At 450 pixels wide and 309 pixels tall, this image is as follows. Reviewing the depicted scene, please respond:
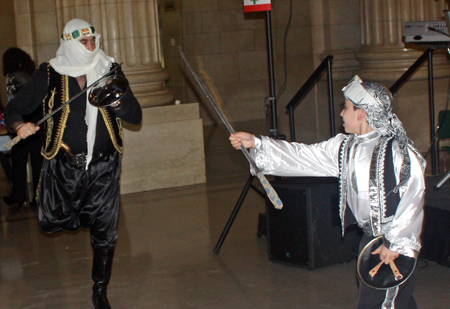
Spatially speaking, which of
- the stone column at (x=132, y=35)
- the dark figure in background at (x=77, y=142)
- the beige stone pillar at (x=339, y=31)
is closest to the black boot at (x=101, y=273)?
the dark figure in background at (x=77, y=142)

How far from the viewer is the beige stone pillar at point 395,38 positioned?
7.86 meters

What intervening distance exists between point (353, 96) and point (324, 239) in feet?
5.54

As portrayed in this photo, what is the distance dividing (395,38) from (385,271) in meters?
5.75

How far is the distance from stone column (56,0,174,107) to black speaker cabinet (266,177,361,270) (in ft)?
10.4

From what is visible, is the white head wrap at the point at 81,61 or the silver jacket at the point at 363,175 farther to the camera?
the white head wrap at the point at 81,61

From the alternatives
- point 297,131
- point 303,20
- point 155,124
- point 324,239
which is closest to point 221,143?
point 297,131

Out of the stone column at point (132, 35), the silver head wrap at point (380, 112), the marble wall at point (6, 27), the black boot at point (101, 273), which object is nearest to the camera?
the silver head wrap at point (380, 112)

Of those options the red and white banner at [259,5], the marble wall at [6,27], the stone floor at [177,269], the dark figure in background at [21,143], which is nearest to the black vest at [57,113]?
the stone floor at [177,269]

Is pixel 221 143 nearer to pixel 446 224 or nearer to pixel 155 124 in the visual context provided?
pixel 155 124

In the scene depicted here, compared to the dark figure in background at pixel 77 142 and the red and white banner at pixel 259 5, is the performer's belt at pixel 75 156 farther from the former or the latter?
the red and white banner at pixel 259 5

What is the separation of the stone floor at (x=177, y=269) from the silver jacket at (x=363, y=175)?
1.03 metres

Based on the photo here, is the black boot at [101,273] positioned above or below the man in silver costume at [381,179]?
below

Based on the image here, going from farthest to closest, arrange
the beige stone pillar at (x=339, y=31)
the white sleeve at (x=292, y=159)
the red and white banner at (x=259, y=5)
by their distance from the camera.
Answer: the beige stone pillar at (x=339, y=31), the red and white banner at (x=259, y=5), the white sleeve at (x=292, y=159)

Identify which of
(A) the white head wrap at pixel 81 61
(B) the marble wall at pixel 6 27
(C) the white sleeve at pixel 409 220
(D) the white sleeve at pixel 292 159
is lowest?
(C) the white sleeve at pixel 409 220
